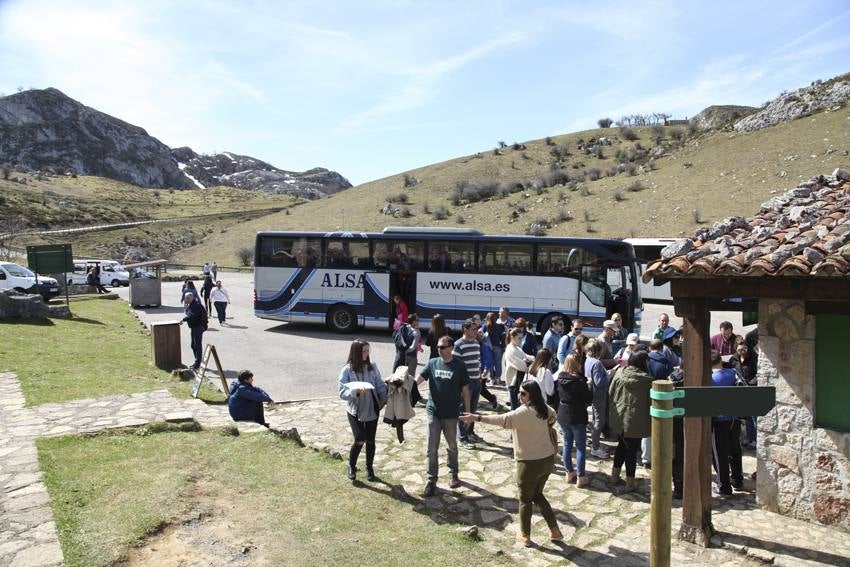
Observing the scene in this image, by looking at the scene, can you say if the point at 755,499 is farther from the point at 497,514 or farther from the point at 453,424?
the point at 453,424

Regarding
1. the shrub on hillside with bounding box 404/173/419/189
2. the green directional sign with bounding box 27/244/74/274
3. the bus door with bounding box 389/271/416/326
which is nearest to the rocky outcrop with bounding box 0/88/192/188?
the shrub on hillside with bounding box 404/173/419/189

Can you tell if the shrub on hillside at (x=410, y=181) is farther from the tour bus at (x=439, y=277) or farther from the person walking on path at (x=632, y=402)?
the person walking on path at (x=632, y=402)

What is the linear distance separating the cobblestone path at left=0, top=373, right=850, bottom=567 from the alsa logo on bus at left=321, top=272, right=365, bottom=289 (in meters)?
9.24

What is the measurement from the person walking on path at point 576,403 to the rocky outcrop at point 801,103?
5171 centimetres

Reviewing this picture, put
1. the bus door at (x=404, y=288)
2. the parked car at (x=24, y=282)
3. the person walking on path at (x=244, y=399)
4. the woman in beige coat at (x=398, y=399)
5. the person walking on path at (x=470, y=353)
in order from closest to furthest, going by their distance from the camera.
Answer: the woman in beige coat at (x=398, y=399) < the person walking on path at (x=470, y=353) < the person walking on path at (x=244, y=399) < the bus door at (x=404, y=288) < the parked car at (x=24, y=282)

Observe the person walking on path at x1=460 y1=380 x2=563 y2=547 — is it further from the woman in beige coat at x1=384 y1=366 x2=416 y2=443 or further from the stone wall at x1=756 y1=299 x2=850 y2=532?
the stone wall at x1=756 y1=299 x2=850 y2=532

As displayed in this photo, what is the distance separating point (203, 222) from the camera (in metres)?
77.1

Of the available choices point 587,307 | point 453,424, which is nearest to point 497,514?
point 453,424

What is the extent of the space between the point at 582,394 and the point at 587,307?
10.2m

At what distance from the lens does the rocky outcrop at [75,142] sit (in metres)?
135

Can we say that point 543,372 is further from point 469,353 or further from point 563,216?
point 563,216

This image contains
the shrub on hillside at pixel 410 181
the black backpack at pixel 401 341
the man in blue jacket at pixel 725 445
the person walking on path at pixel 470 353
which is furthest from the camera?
the shrub on hillside at pixel 410 181

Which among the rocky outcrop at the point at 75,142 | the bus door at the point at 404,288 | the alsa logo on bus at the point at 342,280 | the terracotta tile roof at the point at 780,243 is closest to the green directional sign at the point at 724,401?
the terracotta tile roof at the point at 780,243

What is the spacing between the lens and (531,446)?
18.9 ft
